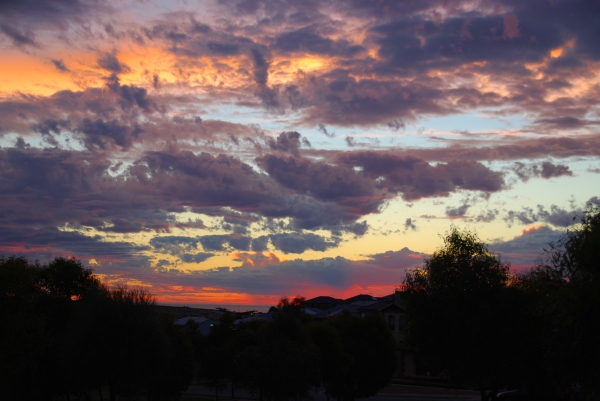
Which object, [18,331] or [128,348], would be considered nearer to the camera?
[128,348]

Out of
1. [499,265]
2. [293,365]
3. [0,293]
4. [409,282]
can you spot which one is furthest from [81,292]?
[499,265]

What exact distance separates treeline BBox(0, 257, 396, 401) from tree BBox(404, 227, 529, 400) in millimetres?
11815

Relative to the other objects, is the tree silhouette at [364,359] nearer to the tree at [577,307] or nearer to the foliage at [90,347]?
the foliage at [90,347]

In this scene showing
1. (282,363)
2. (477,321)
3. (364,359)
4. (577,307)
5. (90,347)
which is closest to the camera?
(577,307)

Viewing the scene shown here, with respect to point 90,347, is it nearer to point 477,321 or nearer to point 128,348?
point 128,348

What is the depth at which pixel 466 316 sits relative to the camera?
30312 millimetres

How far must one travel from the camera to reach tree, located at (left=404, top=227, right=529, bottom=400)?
98.8ft

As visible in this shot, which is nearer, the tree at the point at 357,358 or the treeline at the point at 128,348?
the treeline at the point at 128,348

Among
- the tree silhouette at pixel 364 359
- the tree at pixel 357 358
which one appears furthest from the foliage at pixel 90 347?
the tree silhouette at pixel 364 359

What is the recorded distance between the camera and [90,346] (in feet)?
116

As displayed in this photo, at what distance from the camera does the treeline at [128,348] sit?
3569 centimetres

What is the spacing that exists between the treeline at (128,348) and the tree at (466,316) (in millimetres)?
11815

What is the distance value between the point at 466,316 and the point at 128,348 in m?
20.5

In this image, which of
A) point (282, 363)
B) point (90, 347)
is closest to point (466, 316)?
point (282, 363)
